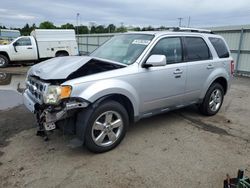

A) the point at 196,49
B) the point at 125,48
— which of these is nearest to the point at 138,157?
the point at 125,48

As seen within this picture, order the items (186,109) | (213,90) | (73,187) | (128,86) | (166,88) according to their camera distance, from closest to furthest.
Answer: (73,187)
(128,86)
(166,88)
(213,90)
(186,109)

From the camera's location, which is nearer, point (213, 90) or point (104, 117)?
point (104, 117)

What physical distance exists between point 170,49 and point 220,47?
1.74m

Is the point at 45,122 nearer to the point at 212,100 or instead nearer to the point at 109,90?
the point at 109,90

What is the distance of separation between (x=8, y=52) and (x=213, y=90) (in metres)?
12.7

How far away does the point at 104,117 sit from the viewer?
3455 millimetres

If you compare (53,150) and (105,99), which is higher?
(105,99)

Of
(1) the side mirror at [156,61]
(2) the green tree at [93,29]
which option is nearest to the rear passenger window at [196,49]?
(1) the side mirror at [156,61]

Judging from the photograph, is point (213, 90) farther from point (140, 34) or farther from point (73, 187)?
point (73, 187)

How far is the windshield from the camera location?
12.9 feet

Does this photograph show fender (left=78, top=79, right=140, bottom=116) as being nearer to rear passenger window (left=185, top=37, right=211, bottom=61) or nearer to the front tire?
the front tire

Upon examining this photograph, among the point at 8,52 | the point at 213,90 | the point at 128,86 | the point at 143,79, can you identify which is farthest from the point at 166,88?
the point at 8,52

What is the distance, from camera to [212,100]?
17.4 ft

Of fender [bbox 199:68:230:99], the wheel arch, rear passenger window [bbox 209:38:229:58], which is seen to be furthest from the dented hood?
rear passenger window [bbox 209:38:229:58]
